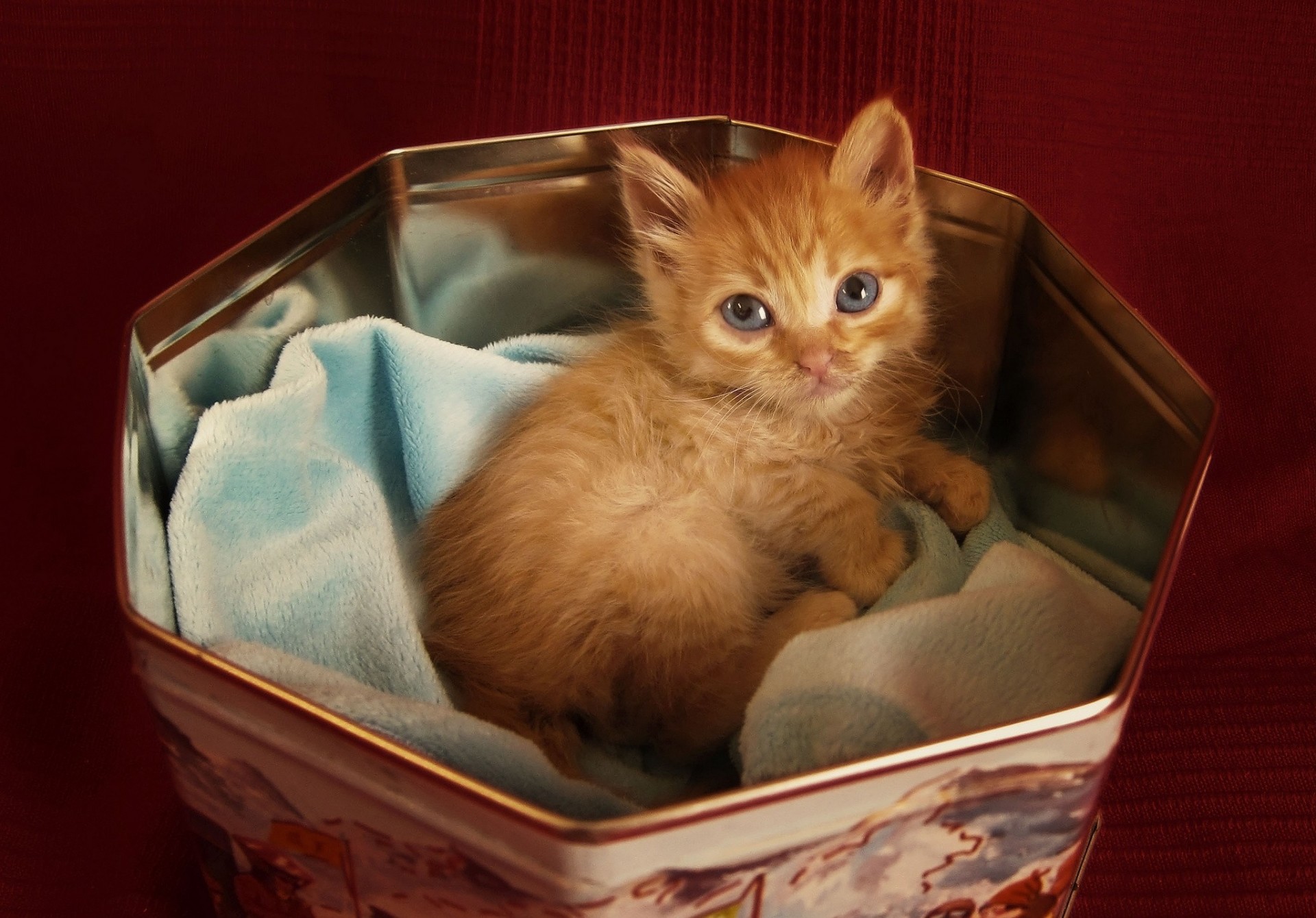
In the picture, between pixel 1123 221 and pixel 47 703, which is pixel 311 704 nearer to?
pixel 47 703

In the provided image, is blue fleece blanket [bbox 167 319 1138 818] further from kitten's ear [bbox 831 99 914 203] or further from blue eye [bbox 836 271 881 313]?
kitten's ear [bbox 831 99 914 203]

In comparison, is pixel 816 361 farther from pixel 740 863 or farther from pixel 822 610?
pixel 740 863

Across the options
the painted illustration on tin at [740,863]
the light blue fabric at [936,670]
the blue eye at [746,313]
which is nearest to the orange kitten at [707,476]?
the blue eye at [746,313]

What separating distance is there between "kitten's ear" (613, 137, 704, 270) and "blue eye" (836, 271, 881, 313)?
0.60 ft

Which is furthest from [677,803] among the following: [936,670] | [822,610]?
[822,610]

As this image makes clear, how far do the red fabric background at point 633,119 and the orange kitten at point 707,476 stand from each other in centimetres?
35

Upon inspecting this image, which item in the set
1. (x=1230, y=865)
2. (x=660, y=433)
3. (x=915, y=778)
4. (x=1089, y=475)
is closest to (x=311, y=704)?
(x=915, y=778)

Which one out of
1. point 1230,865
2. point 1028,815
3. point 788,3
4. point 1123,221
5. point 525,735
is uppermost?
point 788,3

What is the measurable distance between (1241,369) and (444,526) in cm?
104

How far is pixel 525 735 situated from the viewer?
3.21 feet

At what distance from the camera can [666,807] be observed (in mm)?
557

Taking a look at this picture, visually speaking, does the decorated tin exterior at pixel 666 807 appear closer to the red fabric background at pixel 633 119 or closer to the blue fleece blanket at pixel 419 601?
the blue fleece blanket at pixel 419 601

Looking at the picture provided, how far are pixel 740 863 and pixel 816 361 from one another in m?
0.54

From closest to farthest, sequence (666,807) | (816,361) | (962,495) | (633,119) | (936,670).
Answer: (666,807)
(936,670)
(816,361)
(962,495)
(633,119)
